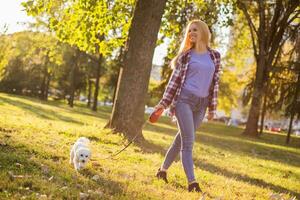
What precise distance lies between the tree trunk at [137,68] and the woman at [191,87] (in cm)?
556

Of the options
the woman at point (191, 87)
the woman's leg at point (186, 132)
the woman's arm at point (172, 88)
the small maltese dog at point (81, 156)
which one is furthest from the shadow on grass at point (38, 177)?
the woman's arm at point (172, 88)

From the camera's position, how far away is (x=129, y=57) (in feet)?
42.5

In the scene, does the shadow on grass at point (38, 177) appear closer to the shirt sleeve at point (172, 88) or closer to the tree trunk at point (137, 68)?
the shirt sleeve at point (172, 88)

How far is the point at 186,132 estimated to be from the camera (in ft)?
23.1

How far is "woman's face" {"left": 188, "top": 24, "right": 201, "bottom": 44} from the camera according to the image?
7.12 meters

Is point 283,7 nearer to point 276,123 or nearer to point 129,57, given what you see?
point 129,57

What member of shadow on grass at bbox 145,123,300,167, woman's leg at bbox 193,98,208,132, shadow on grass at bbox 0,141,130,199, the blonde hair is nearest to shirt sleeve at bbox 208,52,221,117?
woman's leg at bbox 193,98,208,132

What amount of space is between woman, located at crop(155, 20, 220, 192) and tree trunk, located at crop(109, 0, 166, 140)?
5560mm

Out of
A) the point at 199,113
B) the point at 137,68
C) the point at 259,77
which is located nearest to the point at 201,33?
the point at 199,113

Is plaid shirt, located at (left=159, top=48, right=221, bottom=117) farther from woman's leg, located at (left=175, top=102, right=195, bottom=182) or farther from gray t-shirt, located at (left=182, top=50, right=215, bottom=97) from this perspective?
woman's leg, located at (left=175, top=102, right=195, bottom=182)

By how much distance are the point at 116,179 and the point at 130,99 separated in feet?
19.3

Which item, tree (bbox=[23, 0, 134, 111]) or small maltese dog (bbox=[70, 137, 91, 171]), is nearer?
small maltese dog (bbox=[70, 137, 91, 171])

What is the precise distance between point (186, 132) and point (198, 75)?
32.6 inches

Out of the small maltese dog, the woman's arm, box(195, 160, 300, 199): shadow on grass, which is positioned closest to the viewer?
the small maltese dog
